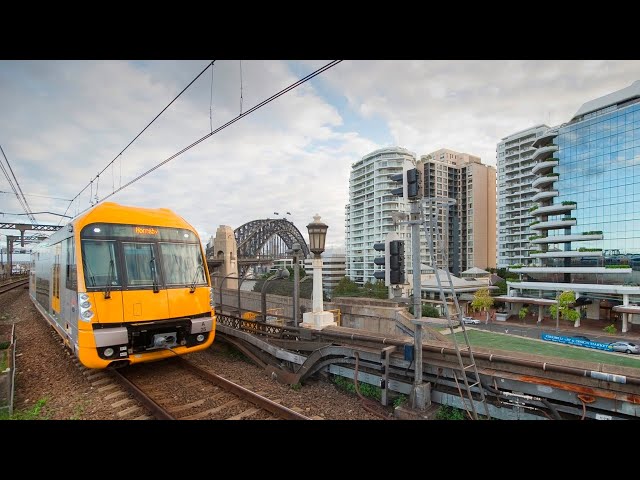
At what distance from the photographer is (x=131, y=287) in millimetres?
6281

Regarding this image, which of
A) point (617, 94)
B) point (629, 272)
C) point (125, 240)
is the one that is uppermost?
point (617, 94)

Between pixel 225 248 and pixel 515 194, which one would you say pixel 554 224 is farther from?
pixel 225 248

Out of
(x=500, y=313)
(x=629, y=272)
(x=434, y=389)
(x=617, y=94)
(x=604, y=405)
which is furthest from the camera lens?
(x=500, y=313)

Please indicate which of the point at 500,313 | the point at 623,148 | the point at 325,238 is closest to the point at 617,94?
the point at 623,148

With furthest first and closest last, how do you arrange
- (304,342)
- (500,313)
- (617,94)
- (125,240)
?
(500,313), (617,94), (304,342), (125,240)

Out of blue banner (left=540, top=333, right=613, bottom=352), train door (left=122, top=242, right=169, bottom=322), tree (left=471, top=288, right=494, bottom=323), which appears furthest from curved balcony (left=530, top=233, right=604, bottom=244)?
train door (left=122, top=242, right=169, bottom=322)

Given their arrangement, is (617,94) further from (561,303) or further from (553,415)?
(553,415)

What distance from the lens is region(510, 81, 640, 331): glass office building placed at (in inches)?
1415

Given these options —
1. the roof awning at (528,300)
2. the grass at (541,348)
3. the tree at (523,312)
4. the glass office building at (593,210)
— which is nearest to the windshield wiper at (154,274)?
the grass at (541,348)

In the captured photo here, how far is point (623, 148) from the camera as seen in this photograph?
3678cm

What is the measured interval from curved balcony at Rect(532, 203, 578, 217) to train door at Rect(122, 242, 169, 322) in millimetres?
48357

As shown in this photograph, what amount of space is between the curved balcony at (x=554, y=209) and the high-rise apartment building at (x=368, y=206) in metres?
21.7

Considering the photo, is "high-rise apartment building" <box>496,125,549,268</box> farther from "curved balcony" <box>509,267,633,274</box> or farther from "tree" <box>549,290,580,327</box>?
"tree" <box>549,290,580,327</box>
